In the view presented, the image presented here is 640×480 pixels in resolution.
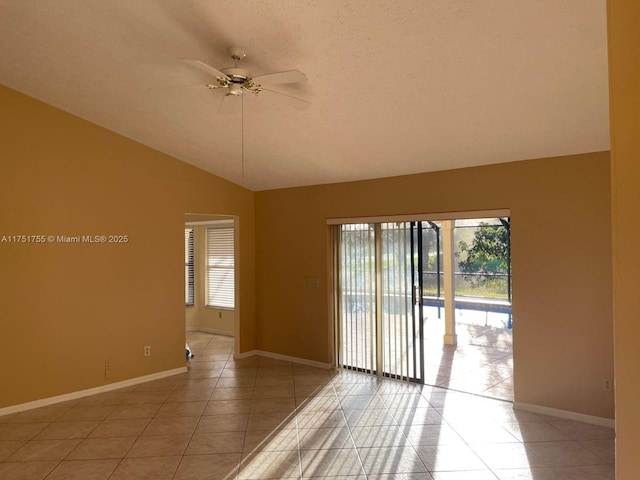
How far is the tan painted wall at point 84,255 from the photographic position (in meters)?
4.31

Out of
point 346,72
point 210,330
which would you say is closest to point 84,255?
point 346,72

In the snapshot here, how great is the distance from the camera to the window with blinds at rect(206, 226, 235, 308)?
7.93 m

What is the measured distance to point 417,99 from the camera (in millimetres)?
3307

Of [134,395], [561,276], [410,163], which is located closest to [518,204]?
[561,276]

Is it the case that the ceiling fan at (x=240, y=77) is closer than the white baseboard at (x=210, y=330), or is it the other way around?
the ceiling fan at (x=240, y=77)

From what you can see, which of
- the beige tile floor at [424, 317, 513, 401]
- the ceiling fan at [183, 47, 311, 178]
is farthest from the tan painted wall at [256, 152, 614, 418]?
the ceiling fan at [183, 47, 311, 178]

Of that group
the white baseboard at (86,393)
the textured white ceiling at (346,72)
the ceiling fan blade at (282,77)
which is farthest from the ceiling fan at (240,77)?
the white baseboard at (86,393)

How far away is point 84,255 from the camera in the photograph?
4.77 meters

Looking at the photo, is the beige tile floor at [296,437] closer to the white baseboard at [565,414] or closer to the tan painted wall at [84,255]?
the white baseboard at [565,414]

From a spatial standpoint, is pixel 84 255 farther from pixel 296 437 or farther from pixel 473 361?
pixel 473 361

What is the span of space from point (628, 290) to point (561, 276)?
3.41 meters

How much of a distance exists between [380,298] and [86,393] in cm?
353

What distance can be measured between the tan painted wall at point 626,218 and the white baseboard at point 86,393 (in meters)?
5.11

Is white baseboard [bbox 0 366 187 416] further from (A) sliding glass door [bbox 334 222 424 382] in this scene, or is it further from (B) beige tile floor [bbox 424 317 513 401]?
(B) beige tile floor [bbox 424 317 513 401]
